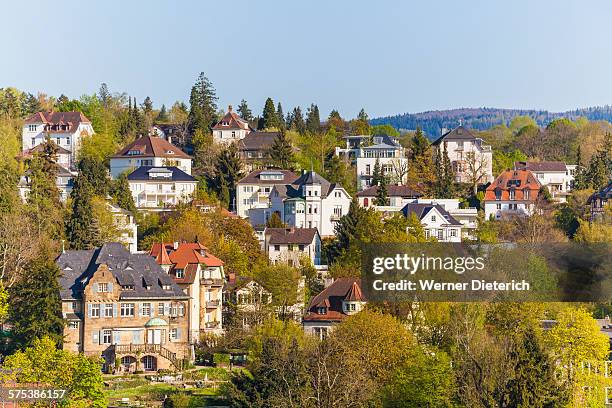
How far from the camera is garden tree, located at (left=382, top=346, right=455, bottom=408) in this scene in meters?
46.2

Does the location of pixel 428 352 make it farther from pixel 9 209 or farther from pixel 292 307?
pixel 9 209

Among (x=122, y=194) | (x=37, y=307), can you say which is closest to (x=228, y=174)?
(x=122, y=194)

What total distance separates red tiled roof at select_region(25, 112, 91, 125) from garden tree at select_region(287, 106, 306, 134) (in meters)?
17.1

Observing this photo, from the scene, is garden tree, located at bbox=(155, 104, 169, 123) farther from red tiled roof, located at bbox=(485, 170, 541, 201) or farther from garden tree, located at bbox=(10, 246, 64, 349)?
garden tree, located at bbox=(10, 246, 64, 349)

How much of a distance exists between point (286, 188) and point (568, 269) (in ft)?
90.0

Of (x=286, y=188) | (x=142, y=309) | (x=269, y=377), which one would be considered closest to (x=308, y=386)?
(x=269, y=377)

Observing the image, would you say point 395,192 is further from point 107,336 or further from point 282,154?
point 107,336

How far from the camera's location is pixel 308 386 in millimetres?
45969

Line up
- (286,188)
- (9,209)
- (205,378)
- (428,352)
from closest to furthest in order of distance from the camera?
(428,352) → (205,378) → (9,209) → (286,188)

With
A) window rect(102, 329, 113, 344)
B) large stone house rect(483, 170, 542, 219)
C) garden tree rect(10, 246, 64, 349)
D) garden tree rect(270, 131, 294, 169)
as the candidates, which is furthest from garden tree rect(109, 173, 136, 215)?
garden tree rect(10, 246, 64, 349)

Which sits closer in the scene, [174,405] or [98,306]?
[174,405]

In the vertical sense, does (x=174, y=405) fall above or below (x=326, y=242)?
below

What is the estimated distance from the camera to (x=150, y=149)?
317 feet

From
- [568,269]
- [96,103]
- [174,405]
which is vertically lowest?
[174,405]
